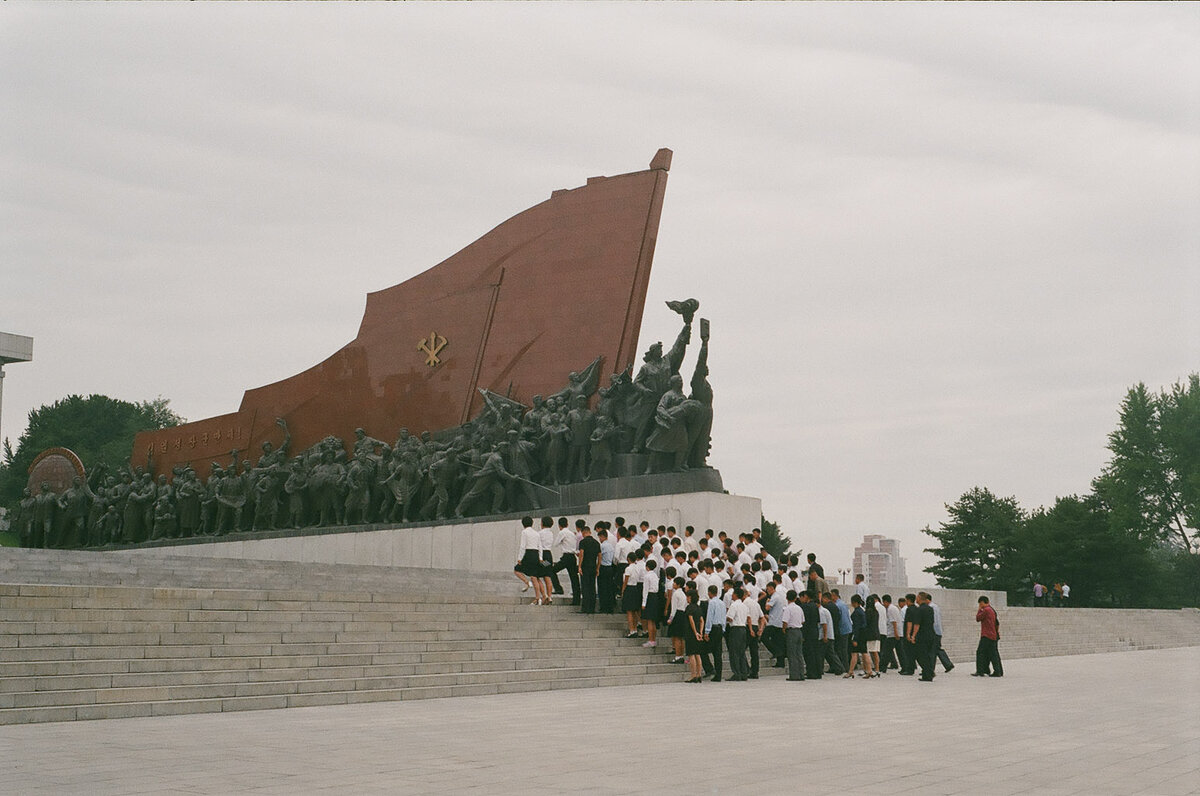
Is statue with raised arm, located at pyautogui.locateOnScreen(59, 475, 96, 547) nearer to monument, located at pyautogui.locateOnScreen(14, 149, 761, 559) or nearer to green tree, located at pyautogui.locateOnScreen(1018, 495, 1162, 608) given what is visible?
monument, located at pyautogui.locateOnScreen(14, 149, 761, 559)

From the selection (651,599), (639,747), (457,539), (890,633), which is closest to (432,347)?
(457,539)

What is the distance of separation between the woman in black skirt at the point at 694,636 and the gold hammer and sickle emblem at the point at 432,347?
34.5 feet

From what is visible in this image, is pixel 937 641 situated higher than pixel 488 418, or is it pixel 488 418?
pixel 488 418

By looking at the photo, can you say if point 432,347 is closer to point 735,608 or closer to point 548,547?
point 548,547

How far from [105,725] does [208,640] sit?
1834 millimetres

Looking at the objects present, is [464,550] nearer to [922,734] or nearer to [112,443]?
[922,734]

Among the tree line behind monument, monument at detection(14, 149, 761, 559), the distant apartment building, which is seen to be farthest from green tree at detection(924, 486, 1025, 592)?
the distant apartment building

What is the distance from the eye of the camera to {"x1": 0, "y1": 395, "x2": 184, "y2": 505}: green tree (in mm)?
44562

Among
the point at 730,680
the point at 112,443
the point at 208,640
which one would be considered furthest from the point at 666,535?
the point at 112,443

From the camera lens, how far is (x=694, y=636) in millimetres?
11398

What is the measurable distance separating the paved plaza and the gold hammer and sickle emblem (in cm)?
1182

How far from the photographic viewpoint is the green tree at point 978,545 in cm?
3716

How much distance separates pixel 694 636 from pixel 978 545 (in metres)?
28.6

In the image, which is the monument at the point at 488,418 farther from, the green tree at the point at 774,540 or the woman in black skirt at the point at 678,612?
the green tree at the point at 774,540
